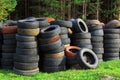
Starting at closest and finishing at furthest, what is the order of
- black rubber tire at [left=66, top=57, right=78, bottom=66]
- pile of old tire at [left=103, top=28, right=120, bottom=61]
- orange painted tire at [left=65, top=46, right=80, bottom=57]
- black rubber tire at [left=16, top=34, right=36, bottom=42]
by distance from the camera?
1. black rubber tire at [left=16, top=34, right=36, bottom=42]
2. black rubber tire at [left=66, top=57, right=78, bottom=66]
3. orange painted tire at [left=65, top=46, right=80, bottom=57]
4. pile of old tire at [left=103, top=28, right=120, bottom=61]

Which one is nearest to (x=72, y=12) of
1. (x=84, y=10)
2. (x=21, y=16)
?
(x=84, y=10)

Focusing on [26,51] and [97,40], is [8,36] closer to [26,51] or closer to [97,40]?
[26,51]

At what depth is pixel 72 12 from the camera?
26.1 metres

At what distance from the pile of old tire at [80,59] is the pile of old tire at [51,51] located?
0.24 m

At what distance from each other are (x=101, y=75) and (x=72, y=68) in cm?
133

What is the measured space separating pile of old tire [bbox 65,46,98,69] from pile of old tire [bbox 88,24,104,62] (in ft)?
4.78

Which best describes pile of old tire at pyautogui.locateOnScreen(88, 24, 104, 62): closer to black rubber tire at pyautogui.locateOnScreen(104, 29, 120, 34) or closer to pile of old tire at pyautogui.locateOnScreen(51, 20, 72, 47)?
black rubber tire at pyautogui.locateOnScreen(104, 29, 120, 34)

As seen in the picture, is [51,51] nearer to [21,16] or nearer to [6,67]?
[6,67]

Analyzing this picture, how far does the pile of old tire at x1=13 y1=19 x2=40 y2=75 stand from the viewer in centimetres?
1063

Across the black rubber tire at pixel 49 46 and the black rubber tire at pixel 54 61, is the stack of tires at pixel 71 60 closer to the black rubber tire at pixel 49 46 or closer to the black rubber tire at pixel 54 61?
the black rubber tire at pixel 54 61

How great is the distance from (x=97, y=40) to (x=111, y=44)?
0.67 m

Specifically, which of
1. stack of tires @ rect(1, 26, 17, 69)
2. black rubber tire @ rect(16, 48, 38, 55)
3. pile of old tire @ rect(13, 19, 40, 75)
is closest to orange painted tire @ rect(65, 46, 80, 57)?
pile of old tire @ rect(13, 19, 40, 75)

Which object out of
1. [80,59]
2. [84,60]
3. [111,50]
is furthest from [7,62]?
[111,50]

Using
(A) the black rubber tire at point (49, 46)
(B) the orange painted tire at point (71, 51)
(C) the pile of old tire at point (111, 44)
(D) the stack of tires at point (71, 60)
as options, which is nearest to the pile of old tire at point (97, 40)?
(C) the pile of old tire at point (111, 44)
